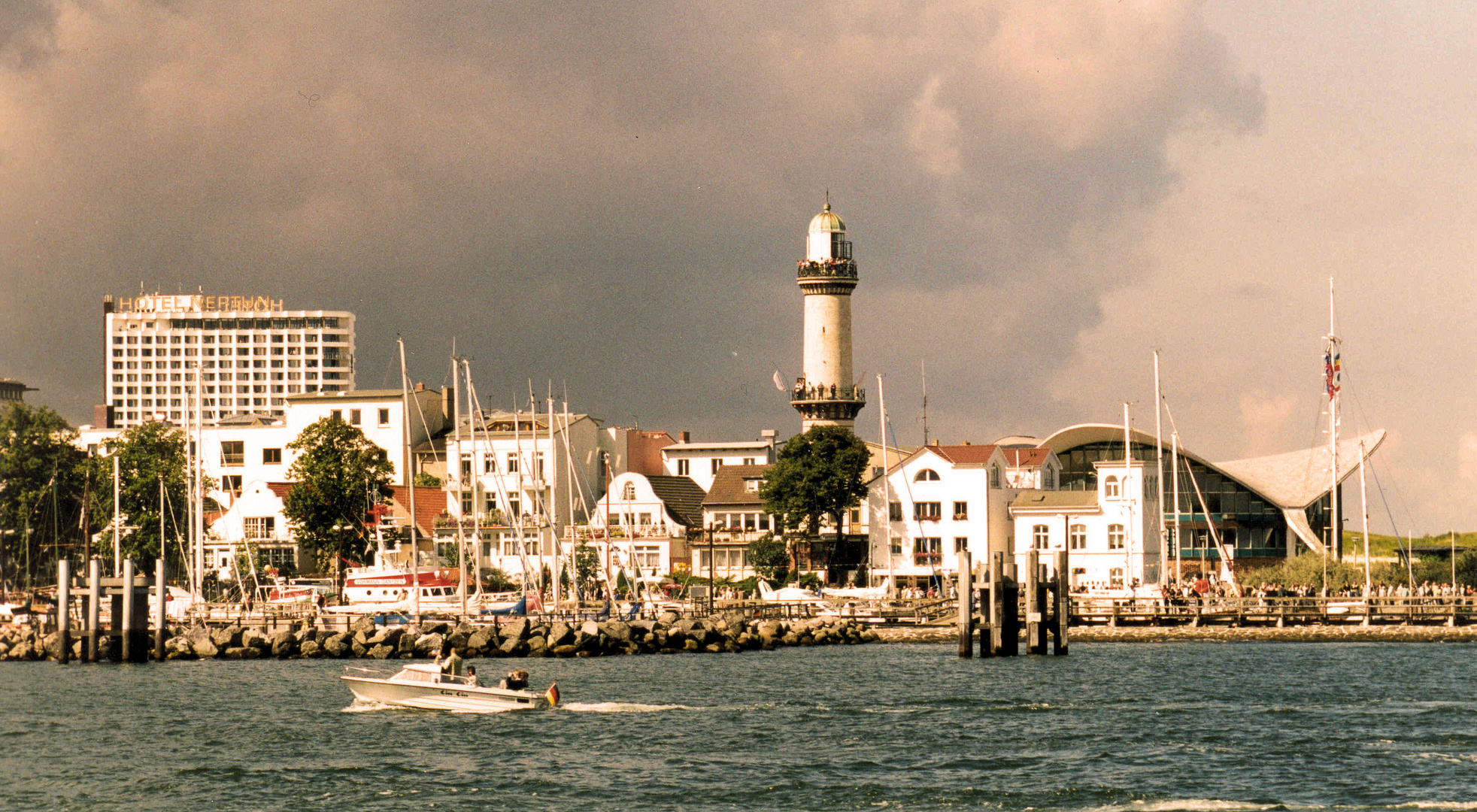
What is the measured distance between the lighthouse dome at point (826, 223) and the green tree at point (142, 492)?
40.8m

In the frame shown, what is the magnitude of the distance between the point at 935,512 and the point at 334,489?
33769 mm

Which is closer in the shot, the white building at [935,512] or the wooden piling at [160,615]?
the wooden piling at [160,615]

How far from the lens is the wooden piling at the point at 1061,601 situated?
7031 centimetres

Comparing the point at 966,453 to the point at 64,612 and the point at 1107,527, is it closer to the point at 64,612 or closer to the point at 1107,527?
the point at 1107,527

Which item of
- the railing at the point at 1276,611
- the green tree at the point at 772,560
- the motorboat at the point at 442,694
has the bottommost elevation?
the motorboat at the point at 442,694

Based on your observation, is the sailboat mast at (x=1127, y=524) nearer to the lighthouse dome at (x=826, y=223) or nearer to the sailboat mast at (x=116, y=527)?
the lighthouse dome at (x=826, y=223)

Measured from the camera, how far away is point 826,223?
117875mm

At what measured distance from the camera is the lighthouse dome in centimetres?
11775

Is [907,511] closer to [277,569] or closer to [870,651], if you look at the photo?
[870,651]

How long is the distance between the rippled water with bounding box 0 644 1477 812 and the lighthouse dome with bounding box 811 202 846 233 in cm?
5390

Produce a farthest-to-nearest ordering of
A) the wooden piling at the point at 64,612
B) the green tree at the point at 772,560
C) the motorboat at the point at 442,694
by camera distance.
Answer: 1. the green tree at the point at 772,560
2. the wooden piling at the point at 64,612
3. the motorboat at the point at 442,694

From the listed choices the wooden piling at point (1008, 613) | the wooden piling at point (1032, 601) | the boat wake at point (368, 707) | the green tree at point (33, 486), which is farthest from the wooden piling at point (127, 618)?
the green tree at point (33, 486)

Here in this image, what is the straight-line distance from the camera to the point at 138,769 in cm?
4412

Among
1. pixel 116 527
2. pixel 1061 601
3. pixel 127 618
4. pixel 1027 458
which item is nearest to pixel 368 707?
pixel 127 618
